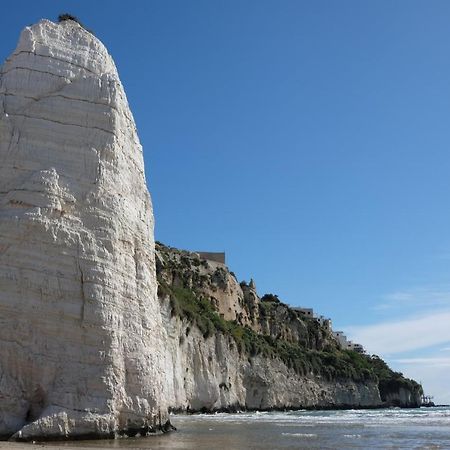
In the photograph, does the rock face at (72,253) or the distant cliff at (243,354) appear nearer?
the rock face at (72,253)

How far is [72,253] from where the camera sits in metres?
14.9

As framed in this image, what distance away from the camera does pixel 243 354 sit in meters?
59.6

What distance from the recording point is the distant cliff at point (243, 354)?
45625 mm

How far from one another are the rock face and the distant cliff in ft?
77.7

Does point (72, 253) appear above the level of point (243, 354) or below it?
below

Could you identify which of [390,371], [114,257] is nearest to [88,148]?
[114,257]

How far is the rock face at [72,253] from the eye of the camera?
1381cm

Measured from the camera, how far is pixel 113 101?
17156 millimetres

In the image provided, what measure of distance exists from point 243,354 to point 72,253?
46616 millimetres

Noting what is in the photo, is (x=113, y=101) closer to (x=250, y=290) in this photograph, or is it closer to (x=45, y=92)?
(x=45, y=92)

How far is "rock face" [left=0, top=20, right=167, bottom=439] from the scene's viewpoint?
13.8 m

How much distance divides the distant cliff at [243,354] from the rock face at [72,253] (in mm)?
23682

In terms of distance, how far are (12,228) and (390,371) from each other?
Answer: 11397 cm

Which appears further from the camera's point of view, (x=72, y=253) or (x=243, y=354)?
(x=243, y=354)
